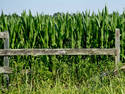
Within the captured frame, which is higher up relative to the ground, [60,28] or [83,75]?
[60,28]

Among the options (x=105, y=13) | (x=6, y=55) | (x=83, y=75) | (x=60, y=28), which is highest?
(x=105, y=13)

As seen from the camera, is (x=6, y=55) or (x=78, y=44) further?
(x=78, y=44)

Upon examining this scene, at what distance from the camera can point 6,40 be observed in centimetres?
712

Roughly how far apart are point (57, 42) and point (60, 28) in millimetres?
450

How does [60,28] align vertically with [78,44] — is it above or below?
above

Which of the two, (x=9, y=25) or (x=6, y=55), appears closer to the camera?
(x=6, y=55)

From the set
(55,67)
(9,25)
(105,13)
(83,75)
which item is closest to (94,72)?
(83,75)

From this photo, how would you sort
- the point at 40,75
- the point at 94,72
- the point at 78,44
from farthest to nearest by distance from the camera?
the point at 78,44 < the point at 94,72 < the point at 40,75

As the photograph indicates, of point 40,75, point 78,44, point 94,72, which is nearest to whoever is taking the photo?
point 40,75

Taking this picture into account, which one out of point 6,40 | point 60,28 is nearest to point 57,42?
point 60,28

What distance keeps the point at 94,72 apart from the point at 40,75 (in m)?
1.54

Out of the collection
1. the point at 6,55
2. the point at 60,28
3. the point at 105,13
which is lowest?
the point at 6,55

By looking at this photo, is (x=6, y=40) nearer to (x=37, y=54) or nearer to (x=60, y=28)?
(x=37, y=54)

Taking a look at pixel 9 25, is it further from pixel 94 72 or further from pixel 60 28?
pixel 94 72
